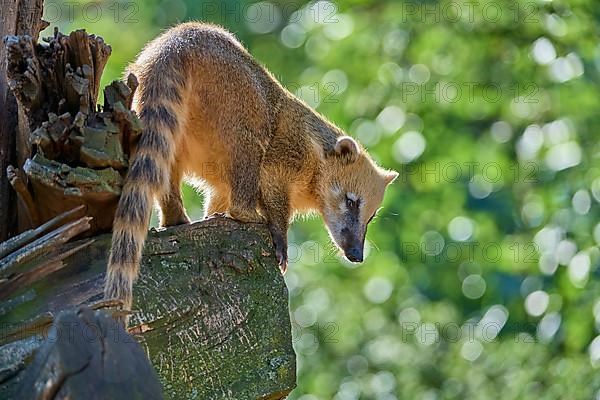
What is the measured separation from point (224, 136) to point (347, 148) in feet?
4.15

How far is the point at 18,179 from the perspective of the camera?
3.52 metres

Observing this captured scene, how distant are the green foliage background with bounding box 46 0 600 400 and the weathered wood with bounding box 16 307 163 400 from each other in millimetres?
6429

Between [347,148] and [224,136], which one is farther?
[347,148]

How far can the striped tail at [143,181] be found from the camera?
132 inches

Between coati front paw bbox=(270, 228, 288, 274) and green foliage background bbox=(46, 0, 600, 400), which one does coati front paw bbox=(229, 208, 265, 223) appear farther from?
green foliage background bbox=(46, 0, 600, 400)

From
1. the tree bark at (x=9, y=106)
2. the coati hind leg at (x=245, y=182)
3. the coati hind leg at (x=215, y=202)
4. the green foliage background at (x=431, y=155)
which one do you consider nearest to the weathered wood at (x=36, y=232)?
the tree bark at (x=9, y=106)

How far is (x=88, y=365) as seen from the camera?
2.52m

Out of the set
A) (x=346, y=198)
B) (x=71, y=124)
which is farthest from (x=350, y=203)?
(x=71, y=124)

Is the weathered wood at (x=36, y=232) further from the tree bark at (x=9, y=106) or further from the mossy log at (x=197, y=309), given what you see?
the tree bark at (x=9, y=106)

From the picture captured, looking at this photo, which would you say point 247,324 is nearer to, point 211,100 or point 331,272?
point 211,100

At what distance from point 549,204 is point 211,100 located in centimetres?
458

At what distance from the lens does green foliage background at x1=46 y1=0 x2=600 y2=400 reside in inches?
370

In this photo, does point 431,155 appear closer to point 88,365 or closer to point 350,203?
point 350,203

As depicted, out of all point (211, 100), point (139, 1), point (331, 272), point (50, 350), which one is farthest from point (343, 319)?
point (50, 350)
